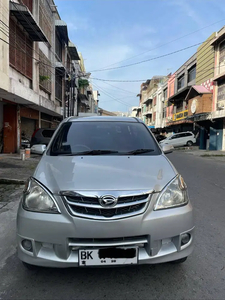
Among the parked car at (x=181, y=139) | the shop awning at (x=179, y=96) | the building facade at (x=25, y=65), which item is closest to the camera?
the building facade at (x=25, y=65)

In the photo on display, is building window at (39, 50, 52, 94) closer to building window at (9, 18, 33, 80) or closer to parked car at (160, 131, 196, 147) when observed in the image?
building window at (9, 18, 33, 80)

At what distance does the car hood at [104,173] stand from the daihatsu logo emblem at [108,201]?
90mm

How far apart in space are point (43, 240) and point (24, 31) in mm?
13623

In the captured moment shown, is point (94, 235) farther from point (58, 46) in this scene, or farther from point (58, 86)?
point (58, 46)

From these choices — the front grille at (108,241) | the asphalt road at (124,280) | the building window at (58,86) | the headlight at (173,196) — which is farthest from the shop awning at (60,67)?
the front grille at (108,241)

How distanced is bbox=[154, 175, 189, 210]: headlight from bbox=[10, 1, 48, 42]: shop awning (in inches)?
461

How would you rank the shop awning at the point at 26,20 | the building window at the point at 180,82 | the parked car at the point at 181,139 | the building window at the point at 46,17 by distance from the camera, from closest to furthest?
the shop awning at the point at 26,20 → the building window at the point at 46,17 → the parked car at the point at 181,139 → the building window at the point at 180,82

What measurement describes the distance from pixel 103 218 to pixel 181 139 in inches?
969

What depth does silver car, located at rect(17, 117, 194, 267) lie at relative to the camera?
2.04 m

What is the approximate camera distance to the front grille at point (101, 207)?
206cm

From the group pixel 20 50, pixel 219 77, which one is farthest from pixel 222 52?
pixel 20 50

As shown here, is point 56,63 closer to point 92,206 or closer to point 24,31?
point 24,31

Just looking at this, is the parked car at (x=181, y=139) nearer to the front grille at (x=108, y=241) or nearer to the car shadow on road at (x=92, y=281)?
the car shadow on road at (x=92, y=281)

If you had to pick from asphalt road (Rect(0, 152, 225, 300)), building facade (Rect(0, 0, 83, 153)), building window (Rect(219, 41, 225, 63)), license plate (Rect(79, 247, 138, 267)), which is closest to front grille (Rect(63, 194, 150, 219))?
license plate (Rect(79, 247, 138, 267))
